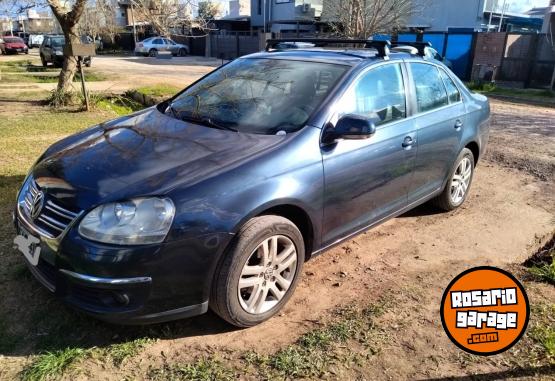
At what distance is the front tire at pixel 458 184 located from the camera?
15.5 feet

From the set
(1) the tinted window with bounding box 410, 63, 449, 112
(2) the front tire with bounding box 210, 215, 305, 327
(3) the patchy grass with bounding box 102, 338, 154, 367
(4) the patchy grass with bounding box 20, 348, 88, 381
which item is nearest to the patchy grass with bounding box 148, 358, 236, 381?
(3) the patchy grass with bounding box 102, 338, 154, 367

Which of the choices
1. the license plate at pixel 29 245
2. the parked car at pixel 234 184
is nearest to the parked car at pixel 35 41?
the parked car at pixel 234 184

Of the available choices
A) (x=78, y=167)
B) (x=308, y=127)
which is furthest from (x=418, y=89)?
(x=78, y=167)

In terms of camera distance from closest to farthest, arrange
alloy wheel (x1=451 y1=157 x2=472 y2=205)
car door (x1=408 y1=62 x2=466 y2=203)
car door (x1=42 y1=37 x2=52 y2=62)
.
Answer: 1. car door (x1=408 y1=62 x2=466 y2=203)
2. alloy wheel (x1=451 y1=157 x2=472 y2=205)
3. car door (x1=42 y1=37 x2=52 y2=62)

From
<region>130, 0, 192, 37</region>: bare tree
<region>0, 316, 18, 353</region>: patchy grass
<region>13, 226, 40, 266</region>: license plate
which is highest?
<region>130, 0, 192, 37</region>: bare tree

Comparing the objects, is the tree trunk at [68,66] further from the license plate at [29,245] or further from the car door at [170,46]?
the car door at [170,46]

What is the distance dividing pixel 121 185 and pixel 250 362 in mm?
1231

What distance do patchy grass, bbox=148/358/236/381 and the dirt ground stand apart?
0.07 meters

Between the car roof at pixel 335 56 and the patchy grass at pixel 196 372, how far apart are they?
2.37 m

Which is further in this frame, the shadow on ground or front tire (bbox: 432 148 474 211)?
front tire (bbox: 432 148 474 211)

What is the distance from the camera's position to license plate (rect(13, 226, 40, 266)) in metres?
2.71

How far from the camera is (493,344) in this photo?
6.48ft

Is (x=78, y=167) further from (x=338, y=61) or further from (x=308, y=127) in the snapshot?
(x=338, y=61)

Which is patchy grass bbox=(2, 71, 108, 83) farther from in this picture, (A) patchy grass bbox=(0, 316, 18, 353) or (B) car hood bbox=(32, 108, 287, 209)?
(A) patchy grass bbox=(0, 316, 18, 353)
